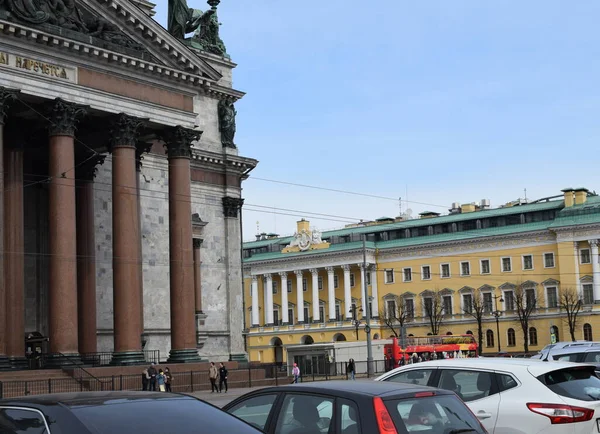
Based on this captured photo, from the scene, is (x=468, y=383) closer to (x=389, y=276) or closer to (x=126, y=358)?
(x=126, y=358)

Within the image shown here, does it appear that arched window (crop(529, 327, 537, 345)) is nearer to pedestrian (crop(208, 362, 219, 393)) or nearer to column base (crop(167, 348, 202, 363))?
pedestrian (crop(208, 362, 219, 393))

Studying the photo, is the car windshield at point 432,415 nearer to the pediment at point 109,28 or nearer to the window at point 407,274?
the pediment at point 109,28

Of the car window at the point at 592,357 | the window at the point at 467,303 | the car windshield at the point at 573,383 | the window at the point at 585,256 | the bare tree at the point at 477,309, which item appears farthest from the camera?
the window at the point at 467,303

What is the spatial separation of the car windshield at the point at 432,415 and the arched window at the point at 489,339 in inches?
4143

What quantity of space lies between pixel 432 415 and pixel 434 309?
107 metres

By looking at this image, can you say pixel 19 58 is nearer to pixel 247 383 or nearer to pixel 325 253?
pixel 247 383

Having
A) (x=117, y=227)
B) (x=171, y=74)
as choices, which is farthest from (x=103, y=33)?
(x=117, y=227)

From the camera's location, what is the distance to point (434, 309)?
11594 cm

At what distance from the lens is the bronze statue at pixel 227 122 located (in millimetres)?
53531

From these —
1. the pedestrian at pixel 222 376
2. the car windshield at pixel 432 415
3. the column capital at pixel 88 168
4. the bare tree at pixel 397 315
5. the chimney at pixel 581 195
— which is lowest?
the pedestrian at pixel 222 376

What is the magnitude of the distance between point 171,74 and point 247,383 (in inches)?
591

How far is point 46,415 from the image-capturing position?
25.6 feet

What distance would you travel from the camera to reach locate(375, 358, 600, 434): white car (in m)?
11.9

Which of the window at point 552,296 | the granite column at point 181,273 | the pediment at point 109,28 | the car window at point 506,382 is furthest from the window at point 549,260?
the car window at point 506,382
